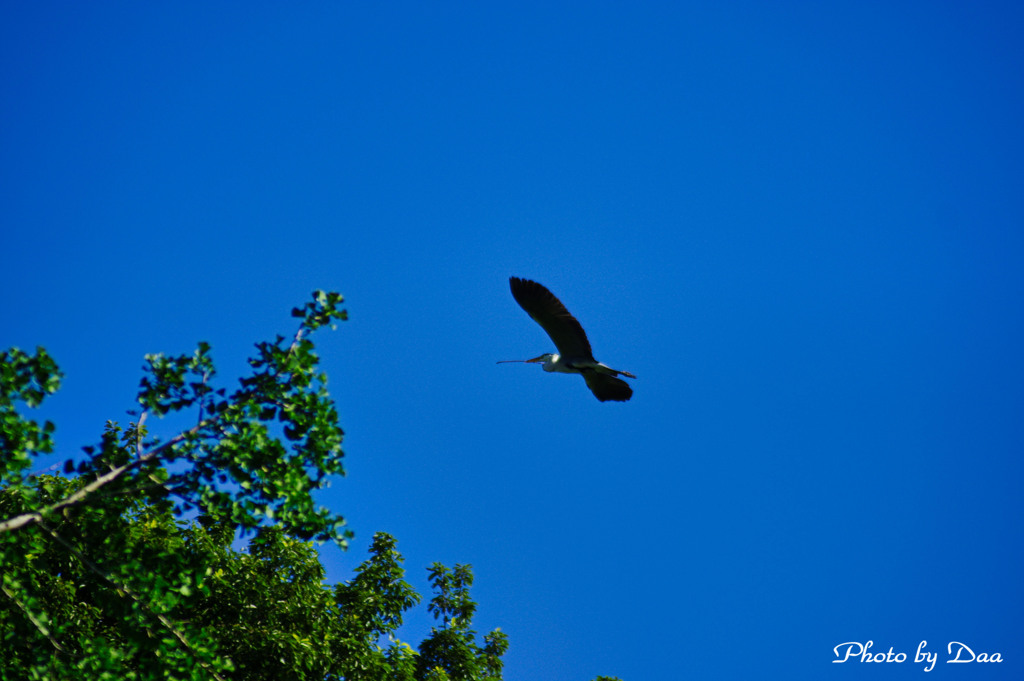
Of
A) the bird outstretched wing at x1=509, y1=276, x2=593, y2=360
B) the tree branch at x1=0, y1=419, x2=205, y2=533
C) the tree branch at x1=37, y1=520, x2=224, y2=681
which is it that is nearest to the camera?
the tree branch at x1=0, y1=419, x2=205, y2=533

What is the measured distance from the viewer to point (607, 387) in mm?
13672

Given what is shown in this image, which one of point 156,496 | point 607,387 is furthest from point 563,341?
point 156,496

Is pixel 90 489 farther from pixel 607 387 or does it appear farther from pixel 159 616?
pixel 607 387

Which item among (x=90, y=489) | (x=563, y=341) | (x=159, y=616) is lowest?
(x=159, y=616)

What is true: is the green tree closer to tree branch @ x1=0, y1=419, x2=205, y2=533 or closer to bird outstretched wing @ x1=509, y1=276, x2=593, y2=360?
tree branch @ x1=0, y1=419, x2=205, y2=533

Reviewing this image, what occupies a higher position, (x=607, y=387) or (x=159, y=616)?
(x=607, y=387)

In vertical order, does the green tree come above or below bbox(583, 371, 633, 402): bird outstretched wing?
below

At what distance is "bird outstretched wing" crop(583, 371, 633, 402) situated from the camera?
13391mm

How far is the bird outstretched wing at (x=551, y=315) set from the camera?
12.0m

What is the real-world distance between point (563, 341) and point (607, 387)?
165 cm

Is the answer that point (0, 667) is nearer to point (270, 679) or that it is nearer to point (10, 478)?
point (10, 478)

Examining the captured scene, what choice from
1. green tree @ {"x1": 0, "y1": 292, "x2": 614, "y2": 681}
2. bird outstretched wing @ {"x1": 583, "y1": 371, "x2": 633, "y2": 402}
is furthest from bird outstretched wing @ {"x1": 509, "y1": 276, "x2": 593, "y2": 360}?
green tree @ {"x1": 0, "y1": 292, "x2": 614, "y2": 681}

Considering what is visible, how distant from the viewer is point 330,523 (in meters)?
6.98

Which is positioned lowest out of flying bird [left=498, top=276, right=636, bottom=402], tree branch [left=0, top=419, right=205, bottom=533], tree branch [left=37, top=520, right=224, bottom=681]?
tree branch [left=37, top=520, right=224, bottom=681]
